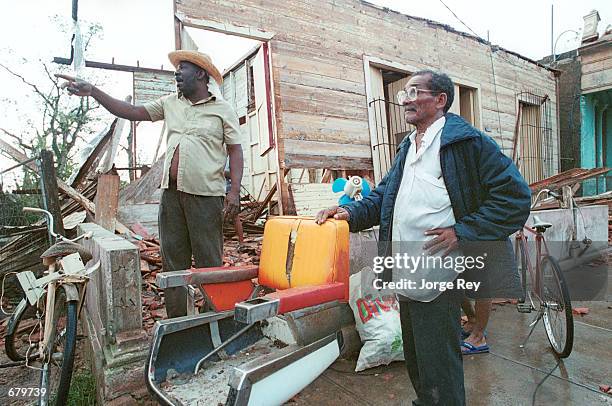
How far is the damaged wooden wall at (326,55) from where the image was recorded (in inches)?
209

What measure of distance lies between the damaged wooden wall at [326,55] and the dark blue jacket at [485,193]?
13.4 ft

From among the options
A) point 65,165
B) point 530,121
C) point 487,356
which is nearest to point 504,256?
point 487,356

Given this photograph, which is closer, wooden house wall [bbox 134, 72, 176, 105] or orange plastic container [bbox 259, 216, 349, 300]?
orange plastic container [bbox 259, 216, 349, 300]

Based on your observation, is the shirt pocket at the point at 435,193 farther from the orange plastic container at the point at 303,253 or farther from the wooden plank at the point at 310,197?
the wooden plank at the point at 310,197

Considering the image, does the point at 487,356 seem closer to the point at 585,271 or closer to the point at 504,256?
the point at 504,256

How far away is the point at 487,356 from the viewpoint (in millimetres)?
2914

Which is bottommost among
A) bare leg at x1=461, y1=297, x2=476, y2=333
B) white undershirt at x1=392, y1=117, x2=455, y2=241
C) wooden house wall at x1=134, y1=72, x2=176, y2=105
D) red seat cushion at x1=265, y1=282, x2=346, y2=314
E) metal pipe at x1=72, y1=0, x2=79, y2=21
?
bare leg at x1=461, y1=297, x2=476, y2=333

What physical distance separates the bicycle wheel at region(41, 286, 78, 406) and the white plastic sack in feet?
6.32

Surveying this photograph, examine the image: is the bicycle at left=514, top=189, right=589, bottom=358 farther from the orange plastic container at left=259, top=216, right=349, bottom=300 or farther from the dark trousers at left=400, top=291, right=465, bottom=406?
the orange plastic container at left=259, top=216, right=349, bottom=300

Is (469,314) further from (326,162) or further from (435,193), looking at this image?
(326,162)

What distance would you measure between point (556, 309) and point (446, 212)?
2151mm

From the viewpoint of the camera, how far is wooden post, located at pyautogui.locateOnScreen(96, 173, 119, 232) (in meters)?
4.46

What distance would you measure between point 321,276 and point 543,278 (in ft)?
7.50

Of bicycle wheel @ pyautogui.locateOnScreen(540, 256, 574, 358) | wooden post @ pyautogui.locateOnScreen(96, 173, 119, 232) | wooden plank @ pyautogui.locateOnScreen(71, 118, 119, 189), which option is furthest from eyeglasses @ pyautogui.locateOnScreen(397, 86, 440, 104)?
wooden plank @ pyautogui.locateOnScreen(71, 118, 119, 189)
